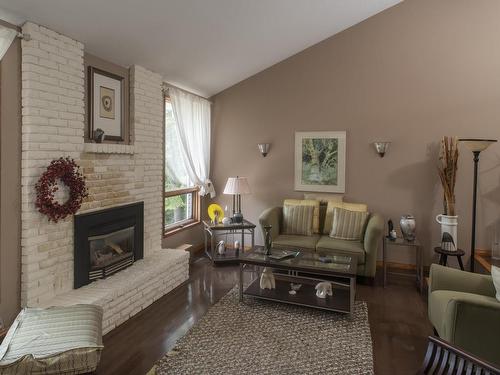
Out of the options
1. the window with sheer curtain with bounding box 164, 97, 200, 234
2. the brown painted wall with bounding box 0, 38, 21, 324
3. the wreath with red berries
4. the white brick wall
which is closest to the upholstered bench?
the brown painted wall with bounding box 0, 38, 21, 324

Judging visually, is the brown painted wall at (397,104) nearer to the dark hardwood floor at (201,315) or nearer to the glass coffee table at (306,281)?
the dark hardwood floor at (201,315)

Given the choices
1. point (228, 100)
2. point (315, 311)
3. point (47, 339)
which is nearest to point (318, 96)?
point (228, 100)

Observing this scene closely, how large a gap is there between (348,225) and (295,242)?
733mm

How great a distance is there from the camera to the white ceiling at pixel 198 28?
281cm

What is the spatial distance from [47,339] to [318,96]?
175 inches

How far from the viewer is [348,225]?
4.54 m

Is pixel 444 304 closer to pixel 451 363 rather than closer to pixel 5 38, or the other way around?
pixel 451 363

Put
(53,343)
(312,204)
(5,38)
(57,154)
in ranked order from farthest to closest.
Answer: (312,204) → (57,154) → (5,38) → (53,343)

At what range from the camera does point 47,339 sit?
2029mm

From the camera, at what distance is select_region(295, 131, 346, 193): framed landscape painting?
5086 millimetres

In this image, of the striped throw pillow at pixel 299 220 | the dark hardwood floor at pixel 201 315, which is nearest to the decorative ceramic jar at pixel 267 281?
the dark hardwood floor at pixel 201 315

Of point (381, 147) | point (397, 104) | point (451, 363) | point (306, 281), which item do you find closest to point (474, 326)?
point (451, 363)

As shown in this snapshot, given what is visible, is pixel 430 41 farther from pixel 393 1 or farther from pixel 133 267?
pixel 133 267

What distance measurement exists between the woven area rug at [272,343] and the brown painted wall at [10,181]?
1286mm
